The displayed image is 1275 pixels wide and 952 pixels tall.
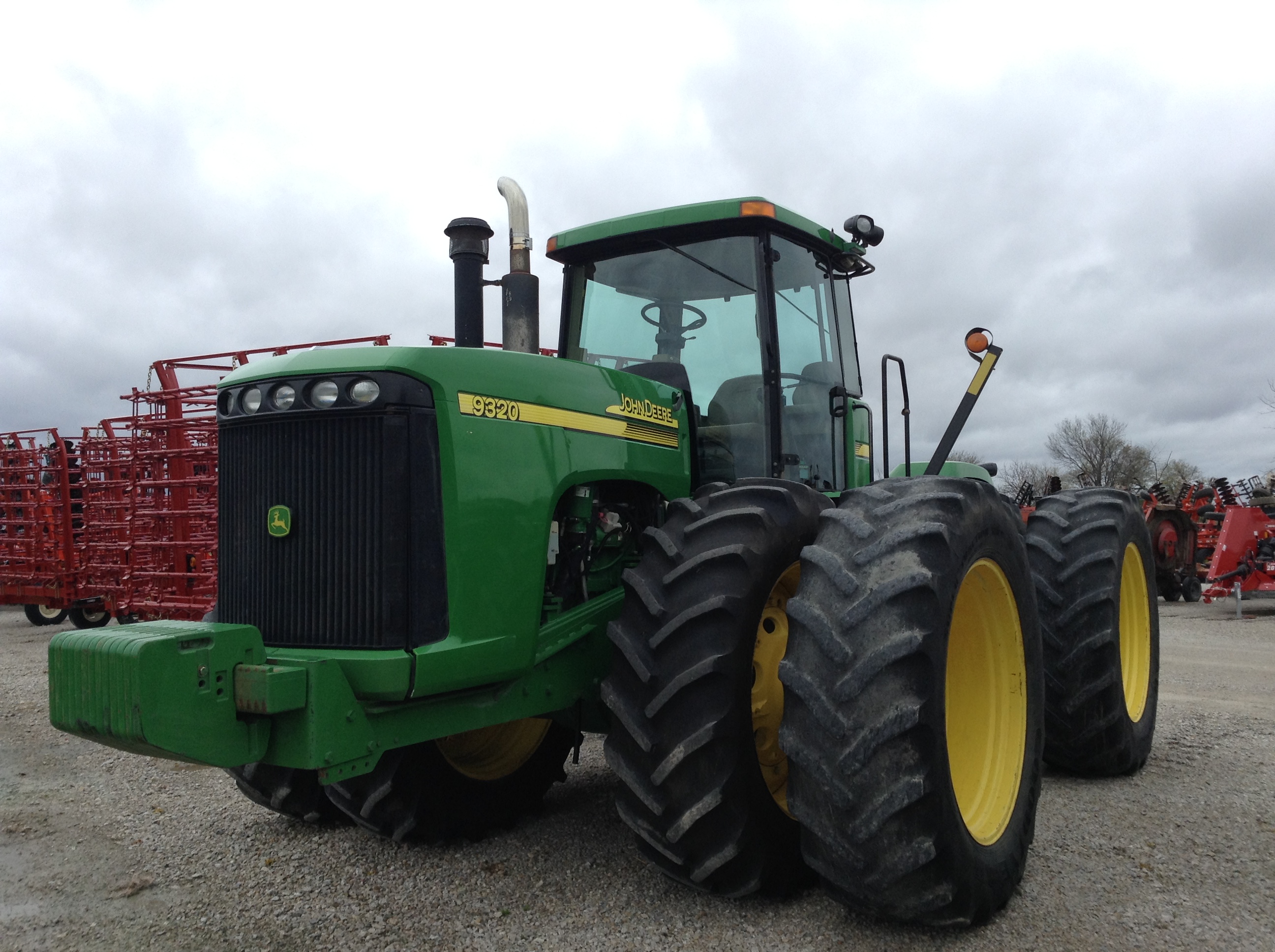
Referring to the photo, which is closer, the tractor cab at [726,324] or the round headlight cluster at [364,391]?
the round headlight cluster at [364,391]

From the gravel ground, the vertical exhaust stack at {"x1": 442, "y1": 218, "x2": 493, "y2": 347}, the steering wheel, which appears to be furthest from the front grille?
the steering wheel

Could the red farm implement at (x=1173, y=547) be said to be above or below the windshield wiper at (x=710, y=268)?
below

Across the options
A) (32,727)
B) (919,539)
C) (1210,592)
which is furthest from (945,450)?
(1210,592)

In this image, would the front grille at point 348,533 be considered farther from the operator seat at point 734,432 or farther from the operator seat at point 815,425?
the operator seat at point 815,425

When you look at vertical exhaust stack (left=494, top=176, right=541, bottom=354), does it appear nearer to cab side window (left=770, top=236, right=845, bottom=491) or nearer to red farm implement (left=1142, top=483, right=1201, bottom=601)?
cab side window (left=770, top=236, right=845, bottom=491)

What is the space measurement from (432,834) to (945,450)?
9.83 feet

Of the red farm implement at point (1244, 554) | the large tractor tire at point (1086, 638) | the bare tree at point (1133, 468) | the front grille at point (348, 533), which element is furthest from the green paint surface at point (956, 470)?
the bare tree at point (1133, 468)

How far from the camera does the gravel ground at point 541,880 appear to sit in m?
3.02

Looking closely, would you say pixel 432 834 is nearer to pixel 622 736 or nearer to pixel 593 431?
pixel 622 736

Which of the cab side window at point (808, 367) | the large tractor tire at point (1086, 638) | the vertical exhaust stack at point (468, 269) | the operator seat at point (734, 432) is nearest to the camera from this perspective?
the vertical exhaust stack at point (468, 269)

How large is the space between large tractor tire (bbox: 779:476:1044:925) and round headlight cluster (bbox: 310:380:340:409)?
5.06 feet

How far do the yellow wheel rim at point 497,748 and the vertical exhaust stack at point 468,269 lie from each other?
1627 millimetres

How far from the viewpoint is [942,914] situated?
9.30 feet

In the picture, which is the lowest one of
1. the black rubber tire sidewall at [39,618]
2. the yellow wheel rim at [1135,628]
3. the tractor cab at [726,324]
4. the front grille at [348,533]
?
the black rubber tire sidewall at [39,618]
